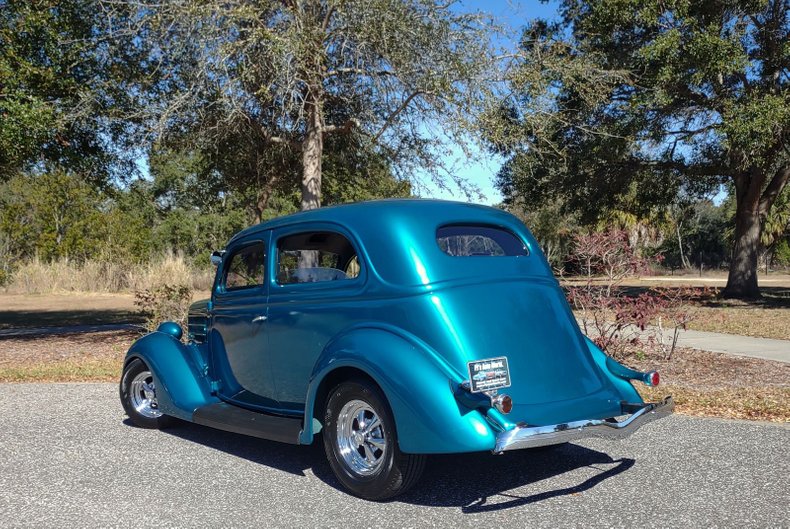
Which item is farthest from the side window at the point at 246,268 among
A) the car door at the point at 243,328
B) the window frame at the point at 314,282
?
the window frame at the point at 314,282

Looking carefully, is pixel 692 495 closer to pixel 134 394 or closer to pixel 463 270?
pixel 463 270

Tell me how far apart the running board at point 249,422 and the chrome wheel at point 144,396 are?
1.01 meters

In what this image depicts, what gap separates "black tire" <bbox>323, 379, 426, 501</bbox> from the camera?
4.46 m

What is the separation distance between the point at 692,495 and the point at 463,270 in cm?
198

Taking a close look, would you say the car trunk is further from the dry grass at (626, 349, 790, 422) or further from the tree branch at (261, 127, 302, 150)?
the tree branch at (261, 127, 302, 150)

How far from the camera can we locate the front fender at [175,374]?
6.01 meters

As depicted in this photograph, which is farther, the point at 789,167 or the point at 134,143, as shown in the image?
the point at 789,167

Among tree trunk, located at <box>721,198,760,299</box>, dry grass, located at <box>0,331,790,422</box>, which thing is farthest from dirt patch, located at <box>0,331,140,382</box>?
tree trunk, located at <box>721,198,760,299</box>

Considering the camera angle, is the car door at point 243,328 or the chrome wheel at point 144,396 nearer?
the car door at point 243,328

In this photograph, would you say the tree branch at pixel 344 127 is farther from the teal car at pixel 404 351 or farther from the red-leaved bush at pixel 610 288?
the teal car at pixel 404 351

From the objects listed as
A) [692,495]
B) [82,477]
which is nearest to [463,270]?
[692,495]

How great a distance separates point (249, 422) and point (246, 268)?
1.41m

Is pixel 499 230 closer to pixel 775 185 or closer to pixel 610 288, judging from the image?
pixel 610 288

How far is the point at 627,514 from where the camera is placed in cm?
438
